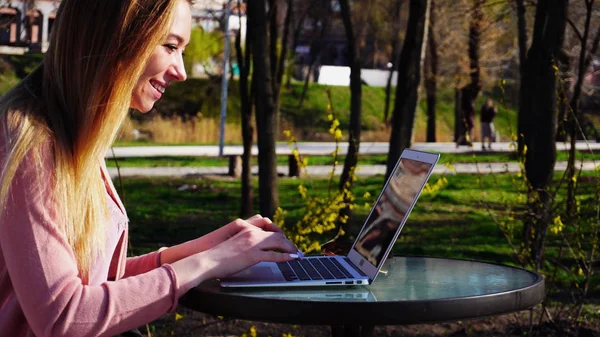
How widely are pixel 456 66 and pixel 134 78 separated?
3485cm

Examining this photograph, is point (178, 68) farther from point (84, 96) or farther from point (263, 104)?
point (263, 104)

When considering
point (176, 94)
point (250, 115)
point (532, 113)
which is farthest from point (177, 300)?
point (176, 94)

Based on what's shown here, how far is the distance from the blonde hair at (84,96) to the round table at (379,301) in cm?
35

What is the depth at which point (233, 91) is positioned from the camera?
48.3 metres

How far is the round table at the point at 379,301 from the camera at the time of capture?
7.93ft

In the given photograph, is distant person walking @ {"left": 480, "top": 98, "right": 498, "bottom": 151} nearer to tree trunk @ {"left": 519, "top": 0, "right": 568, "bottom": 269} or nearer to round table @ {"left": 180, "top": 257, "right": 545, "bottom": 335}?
tree trunk @ {"left": 519, "top": 0, "right": 568, "bottom": 269}

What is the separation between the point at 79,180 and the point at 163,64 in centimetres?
37

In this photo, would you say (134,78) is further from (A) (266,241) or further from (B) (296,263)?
(B) (296,263)

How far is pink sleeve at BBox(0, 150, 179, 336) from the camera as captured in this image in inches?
91.7

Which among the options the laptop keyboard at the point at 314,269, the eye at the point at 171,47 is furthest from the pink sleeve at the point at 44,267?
the laptop keyboard at the point at 314,269

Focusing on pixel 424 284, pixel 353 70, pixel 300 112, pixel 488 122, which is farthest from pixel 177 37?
pixel 300 112

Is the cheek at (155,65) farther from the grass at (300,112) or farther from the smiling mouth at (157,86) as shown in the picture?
the grass at (300,112)

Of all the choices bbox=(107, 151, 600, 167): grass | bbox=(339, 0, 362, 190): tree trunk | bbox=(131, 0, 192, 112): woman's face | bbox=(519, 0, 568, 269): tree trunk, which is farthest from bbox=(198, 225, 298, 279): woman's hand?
bbox=(107, 151, 600, 167): grass

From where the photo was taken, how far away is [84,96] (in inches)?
96.5
